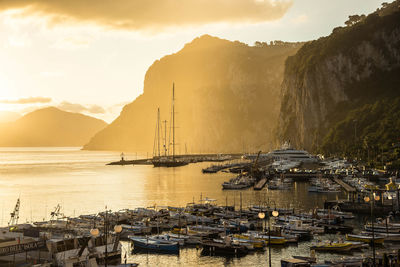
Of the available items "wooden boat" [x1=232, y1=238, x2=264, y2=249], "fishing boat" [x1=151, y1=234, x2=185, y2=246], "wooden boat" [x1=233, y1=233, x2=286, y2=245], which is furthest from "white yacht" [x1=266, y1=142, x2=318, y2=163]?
"fishing boat" [x1=151, y1=234, x2=185, y2=246]

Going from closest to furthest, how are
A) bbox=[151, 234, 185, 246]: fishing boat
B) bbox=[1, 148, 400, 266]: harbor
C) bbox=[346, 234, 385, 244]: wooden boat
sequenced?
bbox=[1, 148, 400, 266]: harbor
bbox=[346, 234, 385, 244]: wooden boat
bbox=[151, 234, 185, 246]: fishing boat

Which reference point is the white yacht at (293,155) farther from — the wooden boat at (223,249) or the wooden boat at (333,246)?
the wooden boat at (223,249)

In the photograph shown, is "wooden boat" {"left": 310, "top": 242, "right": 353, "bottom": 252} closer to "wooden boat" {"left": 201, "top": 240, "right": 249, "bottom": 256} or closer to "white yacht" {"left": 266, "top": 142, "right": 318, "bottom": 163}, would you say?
"wooden boat" {"left": 201, "top": 240, "right": 249, "bottom": 256}

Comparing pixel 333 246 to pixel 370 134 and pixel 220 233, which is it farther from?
pixel 370 134

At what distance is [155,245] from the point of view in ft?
153

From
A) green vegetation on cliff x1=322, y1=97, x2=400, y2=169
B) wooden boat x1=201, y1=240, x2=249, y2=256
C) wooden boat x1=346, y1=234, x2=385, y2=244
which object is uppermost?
green vegetation on cliff x1=322, y1=97, x2=400, y2=169

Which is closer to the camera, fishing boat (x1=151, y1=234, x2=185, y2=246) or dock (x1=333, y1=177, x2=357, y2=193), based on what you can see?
fishing boat (x1=151, y1=234, x2=185, y2=246)

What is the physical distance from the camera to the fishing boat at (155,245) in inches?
1805

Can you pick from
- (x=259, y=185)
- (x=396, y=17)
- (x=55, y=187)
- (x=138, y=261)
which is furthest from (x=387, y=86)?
(x=138, y=261)

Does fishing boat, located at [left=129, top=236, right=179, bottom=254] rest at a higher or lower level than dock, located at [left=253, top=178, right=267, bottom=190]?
lower

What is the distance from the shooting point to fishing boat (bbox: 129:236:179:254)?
45844 millimetres

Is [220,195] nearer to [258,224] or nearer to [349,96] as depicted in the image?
[258,224]

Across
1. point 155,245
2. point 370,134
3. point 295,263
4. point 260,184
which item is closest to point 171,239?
point 155,245

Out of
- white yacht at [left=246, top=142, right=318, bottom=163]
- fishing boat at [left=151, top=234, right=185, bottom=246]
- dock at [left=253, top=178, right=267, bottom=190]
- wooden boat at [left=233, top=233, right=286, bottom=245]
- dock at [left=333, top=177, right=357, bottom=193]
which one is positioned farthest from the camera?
white yacht at [left=246, top=142, right=318, bottom=163]
